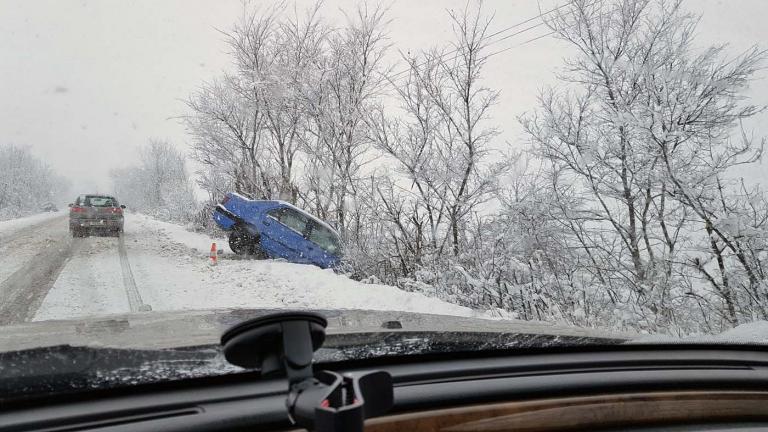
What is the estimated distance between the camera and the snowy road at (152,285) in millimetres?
6902

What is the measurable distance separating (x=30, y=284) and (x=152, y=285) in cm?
175

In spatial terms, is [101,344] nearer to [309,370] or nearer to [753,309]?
[309,370]

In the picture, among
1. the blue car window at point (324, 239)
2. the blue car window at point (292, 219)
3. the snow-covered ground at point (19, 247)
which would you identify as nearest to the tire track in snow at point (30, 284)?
the snow-covered ground at point (19, 247)

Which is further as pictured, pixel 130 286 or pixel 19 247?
pixel 19 247

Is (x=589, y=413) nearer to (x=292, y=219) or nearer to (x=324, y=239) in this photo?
(x=292, y=219)

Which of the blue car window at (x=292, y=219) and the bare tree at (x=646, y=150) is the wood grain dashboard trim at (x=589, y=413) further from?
the blue car window at (x=292, y=219)

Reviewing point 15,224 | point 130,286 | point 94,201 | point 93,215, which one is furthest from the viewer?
point 15,224

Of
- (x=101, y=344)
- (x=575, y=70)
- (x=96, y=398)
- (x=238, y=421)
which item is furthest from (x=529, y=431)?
(x=575, y=70)

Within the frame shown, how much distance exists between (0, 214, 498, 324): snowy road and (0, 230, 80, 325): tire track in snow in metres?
0.01

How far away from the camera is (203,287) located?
9.20 meters

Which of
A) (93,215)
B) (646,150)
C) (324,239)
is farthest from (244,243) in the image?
(646,150)

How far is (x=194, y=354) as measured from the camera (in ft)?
5.02

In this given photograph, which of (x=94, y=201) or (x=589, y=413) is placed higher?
(x=94, y=201)

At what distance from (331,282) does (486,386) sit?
9398mm
